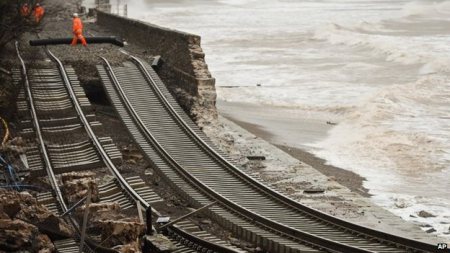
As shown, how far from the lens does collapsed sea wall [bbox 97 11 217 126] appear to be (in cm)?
1945

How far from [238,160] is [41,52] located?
834 centimetres

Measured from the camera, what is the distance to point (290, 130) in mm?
25172

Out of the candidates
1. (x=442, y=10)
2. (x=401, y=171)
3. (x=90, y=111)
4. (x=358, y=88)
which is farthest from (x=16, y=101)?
(x=442, y=10)

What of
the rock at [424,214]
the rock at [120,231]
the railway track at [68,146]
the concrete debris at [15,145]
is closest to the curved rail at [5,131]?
the concrete debris at [15,145]

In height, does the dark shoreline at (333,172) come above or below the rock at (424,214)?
below

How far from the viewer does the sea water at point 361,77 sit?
65.7 ft

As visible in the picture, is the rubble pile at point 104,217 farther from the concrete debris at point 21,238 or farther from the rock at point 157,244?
the concrete debris at point 21,238

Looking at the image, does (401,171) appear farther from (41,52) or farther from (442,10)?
(442,10)

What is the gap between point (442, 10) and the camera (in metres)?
75.1

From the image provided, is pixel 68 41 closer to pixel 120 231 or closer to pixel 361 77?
pixel 120 231

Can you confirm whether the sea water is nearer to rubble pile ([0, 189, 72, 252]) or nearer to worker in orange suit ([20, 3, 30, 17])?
rubble pile ([0, 189, 72, 252])

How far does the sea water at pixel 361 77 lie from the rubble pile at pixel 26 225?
7329 millimetres

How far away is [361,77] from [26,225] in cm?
2879

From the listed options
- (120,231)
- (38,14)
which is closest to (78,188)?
(120,231)
